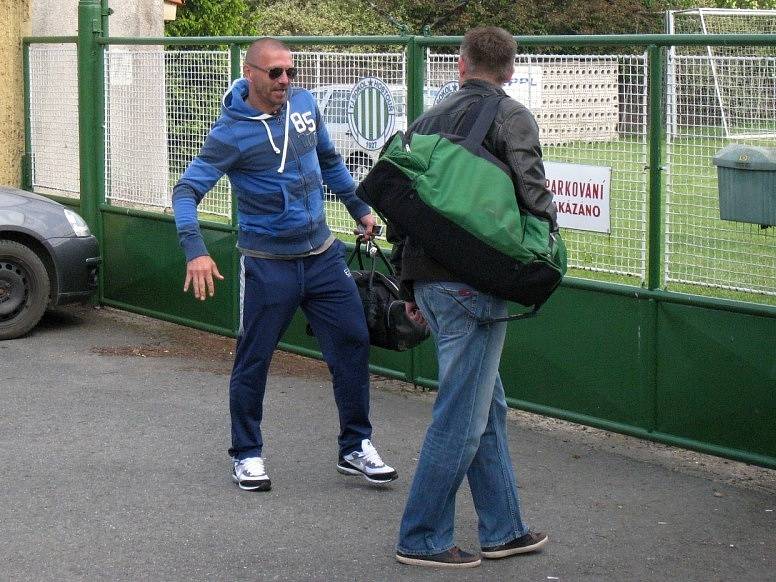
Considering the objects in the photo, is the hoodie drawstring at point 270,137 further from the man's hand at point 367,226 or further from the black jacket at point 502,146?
the black jacket at point 502,146

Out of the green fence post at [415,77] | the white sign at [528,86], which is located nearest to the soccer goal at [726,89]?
the white sign at [528,86]

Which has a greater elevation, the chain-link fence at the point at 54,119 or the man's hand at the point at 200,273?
the chain-link fence at the point at 54,119

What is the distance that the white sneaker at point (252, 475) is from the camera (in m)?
5.92

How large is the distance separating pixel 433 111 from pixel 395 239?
478 millimetres

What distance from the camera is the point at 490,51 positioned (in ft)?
15.2

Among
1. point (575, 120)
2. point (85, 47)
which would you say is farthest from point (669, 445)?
point (85, 47)

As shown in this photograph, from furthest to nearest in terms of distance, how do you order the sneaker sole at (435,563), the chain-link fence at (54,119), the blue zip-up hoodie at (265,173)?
1. the chain-link fence at (54,119)
2. the blue zip-up hoodie at (265,173)
3. the sneaker sole at (435,563)

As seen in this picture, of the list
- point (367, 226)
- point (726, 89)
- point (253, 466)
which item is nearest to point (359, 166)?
point (367, 226)

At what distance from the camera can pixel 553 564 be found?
5.07m

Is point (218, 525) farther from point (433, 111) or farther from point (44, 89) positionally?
point (44, 89)

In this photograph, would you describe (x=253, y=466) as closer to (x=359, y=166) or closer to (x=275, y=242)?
(x=275, y=242)

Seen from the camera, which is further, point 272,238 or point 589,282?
point 589,282

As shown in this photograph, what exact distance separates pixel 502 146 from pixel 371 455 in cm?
200

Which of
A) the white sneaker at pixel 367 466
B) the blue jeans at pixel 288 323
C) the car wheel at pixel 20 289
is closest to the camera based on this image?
the blue jeans at pixel 288 323
